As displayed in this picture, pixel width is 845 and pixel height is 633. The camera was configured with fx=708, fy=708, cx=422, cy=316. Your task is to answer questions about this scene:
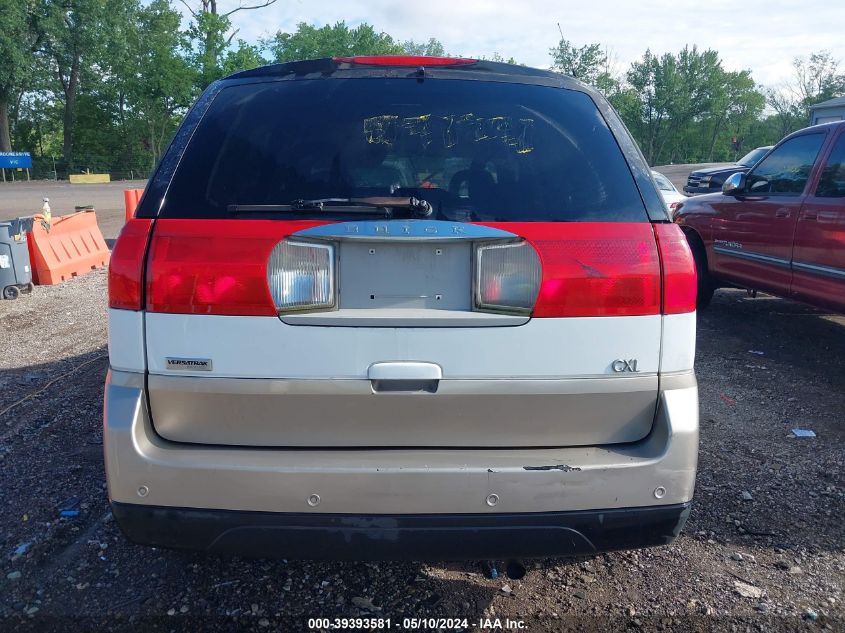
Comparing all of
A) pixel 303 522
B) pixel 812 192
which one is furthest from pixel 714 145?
pixel 303 522

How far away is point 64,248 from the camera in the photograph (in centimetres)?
975

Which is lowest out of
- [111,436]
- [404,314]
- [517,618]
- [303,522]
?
[517,618]

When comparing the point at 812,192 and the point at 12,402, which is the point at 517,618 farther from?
the point at 812,192

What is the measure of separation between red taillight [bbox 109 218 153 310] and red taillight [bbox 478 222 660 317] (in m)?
1.13

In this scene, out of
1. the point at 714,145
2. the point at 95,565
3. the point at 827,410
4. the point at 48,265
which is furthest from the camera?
the point at 714,145

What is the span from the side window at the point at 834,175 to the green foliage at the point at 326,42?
3499 centimetres

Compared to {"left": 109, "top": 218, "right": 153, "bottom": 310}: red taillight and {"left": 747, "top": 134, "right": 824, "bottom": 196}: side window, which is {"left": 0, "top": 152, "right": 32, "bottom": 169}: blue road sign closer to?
{"left": 747, "top": 134, "right": 824, "bottom": 196}: side window

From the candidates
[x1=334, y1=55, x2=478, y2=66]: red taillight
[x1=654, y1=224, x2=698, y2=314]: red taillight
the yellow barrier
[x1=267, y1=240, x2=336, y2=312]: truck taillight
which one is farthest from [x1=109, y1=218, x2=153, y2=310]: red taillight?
the yellow barrier

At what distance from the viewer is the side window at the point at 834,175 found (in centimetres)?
552

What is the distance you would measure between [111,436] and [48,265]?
26.5 feet

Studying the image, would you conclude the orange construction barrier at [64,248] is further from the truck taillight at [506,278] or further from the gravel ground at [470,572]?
the truck taillight at [506,278]

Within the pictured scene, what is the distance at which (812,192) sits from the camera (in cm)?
578

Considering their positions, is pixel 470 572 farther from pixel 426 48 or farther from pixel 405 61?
pixel 426 48

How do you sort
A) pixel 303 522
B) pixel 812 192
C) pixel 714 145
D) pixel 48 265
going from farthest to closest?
pixel 714 145 → pixel 48 265 → pixel 812 192 → pixel 303 522
